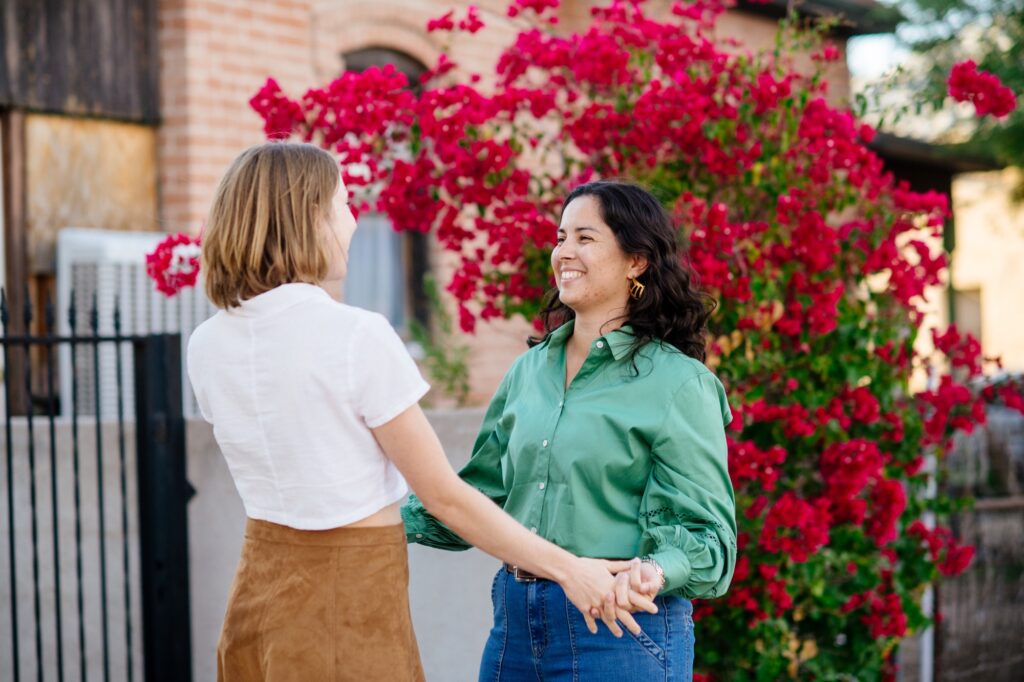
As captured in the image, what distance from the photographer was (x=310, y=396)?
91.4 inches

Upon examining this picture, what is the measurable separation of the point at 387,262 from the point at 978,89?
560 cm

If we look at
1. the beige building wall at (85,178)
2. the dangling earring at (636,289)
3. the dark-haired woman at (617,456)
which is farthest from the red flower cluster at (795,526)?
the beige building wall at (85,178)

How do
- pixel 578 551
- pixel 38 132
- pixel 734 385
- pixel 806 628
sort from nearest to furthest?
pixel 578 551 → pixel 734 385 → pixel 806 628 → pixel 38 132

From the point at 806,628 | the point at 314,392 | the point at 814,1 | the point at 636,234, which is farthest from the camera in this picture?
the point at 814,1

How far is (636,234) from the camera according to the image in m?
2.98

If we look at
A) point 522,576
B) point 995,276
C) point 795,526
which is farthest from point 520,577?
point 995,276

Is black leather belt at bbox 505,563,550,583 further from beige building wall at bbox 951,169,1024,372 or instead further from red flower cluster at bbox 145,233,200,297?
beige building wall at bbox 951,169,1024,372

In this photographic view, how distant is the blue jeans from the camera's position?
106 inches

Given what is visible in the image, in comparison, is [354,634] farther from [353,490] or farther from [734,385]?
[734,385]

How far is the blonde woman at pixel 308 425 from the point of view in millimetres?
2330

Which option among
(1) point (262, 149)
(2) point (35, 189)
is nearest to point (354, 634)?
(1) point (262, 149)

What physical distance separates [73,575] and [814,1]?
9678 millimetres

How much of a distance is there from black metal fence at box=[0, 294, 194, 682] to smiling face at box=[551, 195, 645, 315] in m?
2.27

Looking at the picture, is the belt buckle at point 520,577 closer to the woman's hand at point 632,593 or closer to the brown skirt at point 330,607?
the woman's hand at point 632,593
